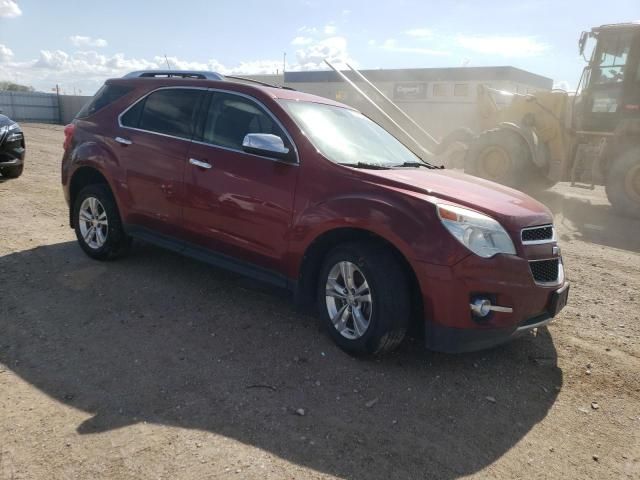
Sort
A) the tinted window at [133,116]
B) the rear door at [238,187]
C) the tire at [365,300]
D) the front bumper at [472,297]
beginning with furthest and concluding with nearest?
the tinted window at [133,116] → the rear door at [238,187] → the tire at [365,300] → the front bumper at [472,297]

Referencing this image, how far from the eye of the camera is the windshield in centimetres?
390

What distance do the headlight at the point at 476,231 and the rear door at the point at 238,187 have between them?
1.19 metres

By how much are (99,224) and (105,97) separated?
1335 mm

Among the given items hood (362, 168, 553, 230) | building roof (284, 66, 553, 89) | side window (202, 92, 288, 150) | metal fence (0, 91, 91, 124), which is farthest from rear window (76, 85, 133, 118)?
metal fence (0, 91, 91, 124)

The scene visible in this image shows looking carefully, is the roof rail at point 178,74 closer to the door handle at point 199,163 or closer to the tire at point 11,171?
the door handle at point 199,163

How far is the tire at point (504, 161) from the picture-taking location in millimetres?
11016

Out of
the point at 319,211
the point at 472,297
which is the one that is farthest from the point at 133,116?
the point at 472,297

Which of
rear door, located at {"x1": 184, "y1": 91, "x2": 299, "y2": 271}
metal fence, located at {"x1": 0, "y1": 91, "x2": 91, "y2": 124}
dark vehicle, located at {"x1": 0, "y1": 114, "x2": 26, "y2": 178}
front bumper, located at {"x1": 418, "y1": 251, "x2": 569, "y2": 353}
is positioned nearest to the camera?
front bumper, located at {"x1": 418, "y1": 251, "x2": 569, "y2": 353}

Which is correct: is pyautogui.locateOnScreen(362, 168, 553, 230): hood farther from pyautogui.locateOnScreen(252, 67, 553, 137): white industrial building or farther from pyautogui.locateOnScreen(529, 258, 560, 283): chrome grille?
pyautogui.locateOnScreen(252, 67, 553, 137): white industrial building

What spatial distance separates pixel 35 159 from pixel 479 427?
13.4 m

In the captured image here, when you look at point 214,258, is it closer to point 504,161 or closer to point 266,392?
point 266,392

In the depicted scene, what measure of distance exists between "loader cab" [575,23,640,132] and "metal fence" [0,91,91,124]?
28.3 metres

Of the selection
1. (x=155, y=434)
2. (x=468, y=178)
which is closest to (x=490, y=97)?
(x=468, y=178)

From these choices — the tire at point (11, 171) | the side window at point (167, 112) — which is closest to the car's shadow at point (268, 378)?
the side window at point (167, 112)
